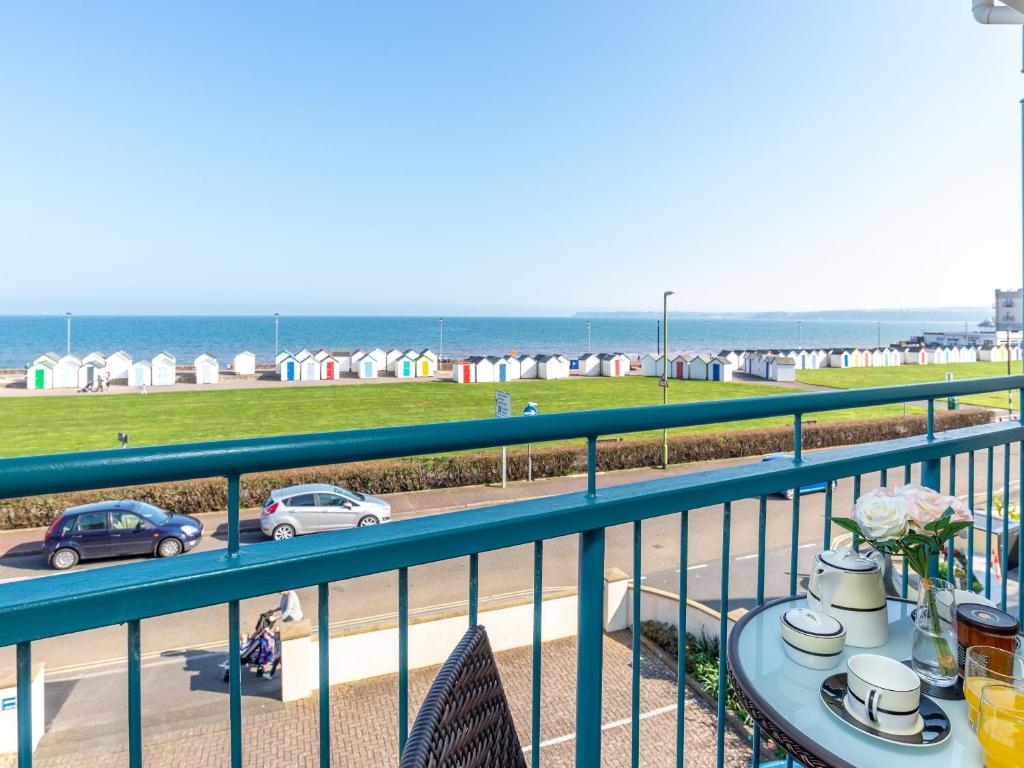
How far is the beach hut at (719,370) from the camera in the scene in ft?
122

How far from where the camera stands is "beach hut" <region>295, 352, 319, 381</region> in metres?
37.3

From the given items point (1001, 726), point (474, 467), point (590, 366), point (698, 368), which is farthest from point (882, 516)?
point (590, 366)

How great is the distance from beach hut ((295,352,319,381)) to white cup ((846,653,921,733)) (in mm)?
38472

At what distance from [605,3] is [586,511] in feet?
46.9

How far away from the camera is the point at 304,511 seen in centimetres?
1079

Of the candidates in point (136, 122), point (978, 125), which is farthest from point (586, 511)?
point (136, 122)

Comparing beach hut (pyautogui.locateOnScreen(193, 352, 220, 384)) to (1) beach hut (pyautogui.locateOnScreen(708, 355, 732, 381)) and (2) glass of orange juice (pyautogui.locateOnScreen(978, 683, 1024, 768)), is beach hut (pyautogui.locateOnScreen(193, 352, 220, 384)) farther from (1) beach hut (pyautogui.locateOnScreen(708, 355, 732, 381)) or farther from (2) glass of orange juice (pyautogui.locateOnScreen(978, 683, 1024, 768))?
(2) glass of orange juice (pyautogui.locateOnScreen(978, 683, 1024, 768))

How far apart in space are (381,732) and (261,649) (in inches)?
81.7

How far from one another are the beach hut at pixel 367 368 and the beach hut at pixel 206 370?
8.68 meters

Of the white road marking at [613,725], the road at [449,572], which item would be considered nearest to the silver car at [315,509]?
the road at [449,572]

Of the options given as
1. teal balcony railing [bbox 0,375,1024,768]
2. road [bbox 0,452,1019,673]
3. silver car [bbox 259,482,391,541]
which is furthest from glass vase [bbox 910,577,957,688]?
silver car [bbox 259,482,391,541]

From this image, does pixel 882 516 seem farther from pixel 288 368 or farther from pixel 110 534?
pixel 288 368

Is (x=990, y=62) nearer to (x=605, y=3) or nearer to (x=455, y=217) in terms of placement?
(x=605, y=3)

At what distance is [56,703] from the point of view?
6883 mm
